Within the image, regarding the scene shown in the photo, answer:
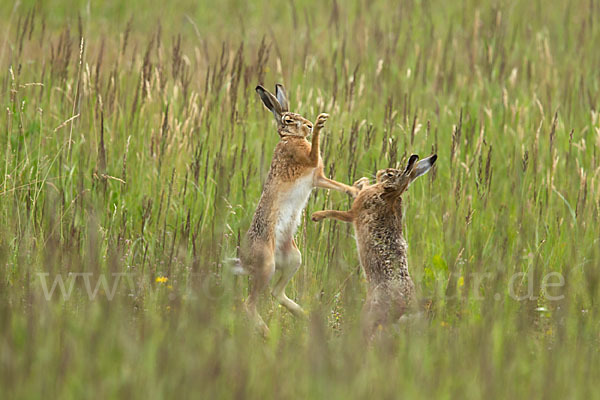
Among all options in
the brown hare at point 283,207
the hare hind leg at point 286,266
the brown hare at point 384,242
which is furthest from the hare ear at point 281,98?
the hare hind leg at point 286,266

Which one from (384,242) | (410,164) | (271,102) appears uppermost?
(271,102)

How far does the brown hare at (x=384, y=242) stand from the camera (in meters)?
4.92

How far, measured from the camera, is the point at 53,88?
7.30m

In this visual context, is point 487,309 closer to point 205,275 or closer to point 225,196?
point 205,275

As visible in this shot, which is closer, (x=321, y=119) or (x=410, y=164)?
(x=410, y=164)

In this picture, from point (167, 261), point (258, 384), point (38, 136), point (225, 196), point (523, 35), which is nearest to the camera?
point (258, 384)

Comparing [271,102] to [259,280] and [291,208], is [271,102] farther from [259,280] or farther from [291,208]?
[259,280]

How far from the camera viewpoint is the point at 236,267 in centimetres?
538

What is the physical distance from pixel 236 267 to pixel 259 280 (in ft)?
0.88

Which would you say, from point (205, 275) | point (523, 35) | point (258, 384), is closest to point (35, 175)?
point (205, 275)

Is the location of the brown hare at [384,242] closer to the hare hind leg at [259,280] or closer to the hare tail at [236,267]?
the hare hind leg at [259,280]

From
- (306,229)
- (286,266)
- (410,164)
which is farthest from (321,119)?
(306,229)

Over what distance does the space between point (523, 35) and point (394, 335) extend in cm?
678

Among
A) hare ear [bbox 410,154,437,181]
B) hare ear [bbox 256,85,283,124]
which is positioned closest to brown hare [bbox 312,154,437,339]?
hare ear [bbox 410,154,437,181]
